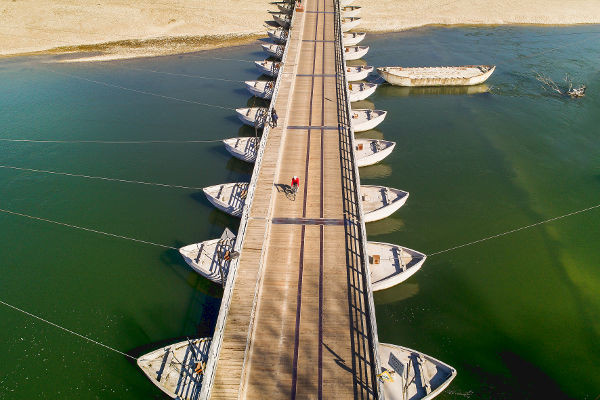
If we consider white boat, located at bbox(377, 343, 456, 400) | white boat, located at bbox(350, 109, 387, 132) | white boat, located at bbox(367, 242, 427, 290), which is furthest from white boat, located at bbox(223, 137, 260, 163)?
white boat, located at bbox(377, 343, 456, 400)

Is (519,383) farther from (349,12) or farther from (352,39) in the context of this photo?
(349,12)

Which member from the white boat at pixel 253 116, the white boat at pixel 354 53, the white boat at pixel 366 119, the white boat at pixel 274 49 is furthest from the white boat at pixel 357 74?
the white boat at pixel 253 116

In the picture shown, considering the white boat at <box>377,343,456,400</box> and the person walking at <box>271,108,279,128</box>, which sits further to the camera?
the person walking at <box>271,108,279,128</box>

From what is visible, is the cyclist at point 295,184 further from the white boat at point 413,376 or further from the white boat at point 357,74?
the white boat at point 357,74

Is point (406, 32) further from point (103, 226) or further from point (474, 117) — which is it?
point (103, 226)

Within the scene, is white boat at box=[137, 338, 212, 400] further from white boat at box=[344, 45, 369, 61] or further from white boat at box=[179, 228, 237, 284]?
white boat at box=[344, 45, 369, 61]

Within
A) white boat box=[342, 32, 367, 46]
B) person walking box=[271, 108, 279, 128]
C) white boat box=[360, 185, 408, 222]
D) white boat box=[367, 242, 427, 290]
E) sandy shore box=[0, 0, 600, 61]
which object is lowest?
white boat box=[367, 242, 427, 290]
